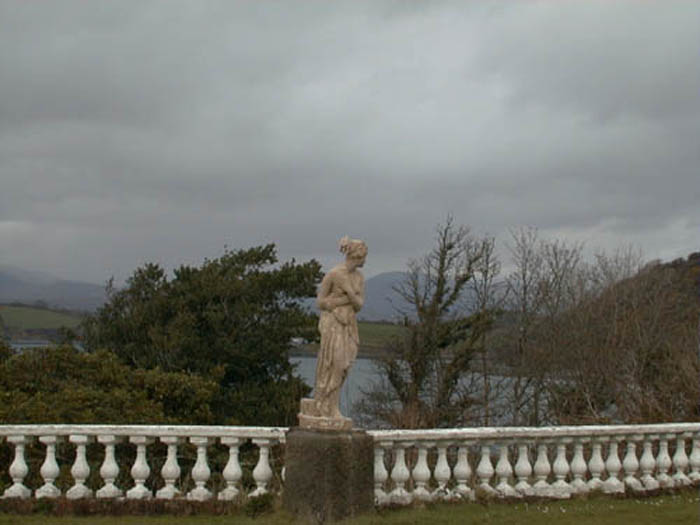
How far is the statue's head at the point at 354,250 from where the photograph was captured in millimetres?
7477

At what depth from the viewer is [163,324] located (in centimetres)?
2475

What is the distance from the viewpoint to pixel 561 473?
838cm

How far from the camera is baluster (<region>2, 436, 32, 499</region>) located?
7.56 metres

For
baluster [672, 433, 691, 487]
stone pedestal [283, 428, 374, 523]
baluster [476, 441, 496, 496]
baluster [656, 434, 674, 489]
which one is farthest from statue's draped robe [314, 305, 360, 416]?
baluster [672, 433, 691, 487]

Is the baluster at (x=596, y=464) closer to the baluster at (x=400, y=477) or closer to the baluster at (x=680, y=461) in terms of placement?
the baluster at (x=680, y=461)

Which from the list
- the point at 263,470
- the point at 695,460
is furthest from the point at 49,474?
the point at 695,460

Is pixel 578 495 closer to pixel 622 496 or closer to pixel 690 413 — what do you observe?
pixel 622 496

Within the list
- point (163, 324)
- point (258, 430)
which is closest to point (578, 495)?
point (258, 430)

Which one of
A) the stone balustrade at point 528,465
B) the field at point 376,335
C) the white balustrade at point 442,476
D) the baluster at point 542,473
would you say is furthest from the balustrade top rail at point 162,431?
the field at point 376,335

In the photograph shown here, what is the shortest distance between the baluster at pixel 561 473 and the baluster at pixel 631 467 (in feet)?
2.58

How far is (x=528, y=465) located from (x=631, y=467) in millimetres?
1362

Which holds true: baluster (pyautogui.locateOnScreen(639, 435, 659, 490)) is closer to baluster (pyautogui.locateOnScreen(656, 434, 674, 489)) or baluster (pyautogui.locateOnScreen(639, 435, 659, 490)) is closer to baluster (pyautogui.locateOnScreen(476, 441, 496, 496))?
baluster (pyautogui.locateOnScreen(656, 434, 674, 489))

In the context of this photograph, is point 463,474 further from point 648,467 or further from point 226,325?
Answer: point 226,325

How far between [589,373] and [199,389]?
20951 mm
